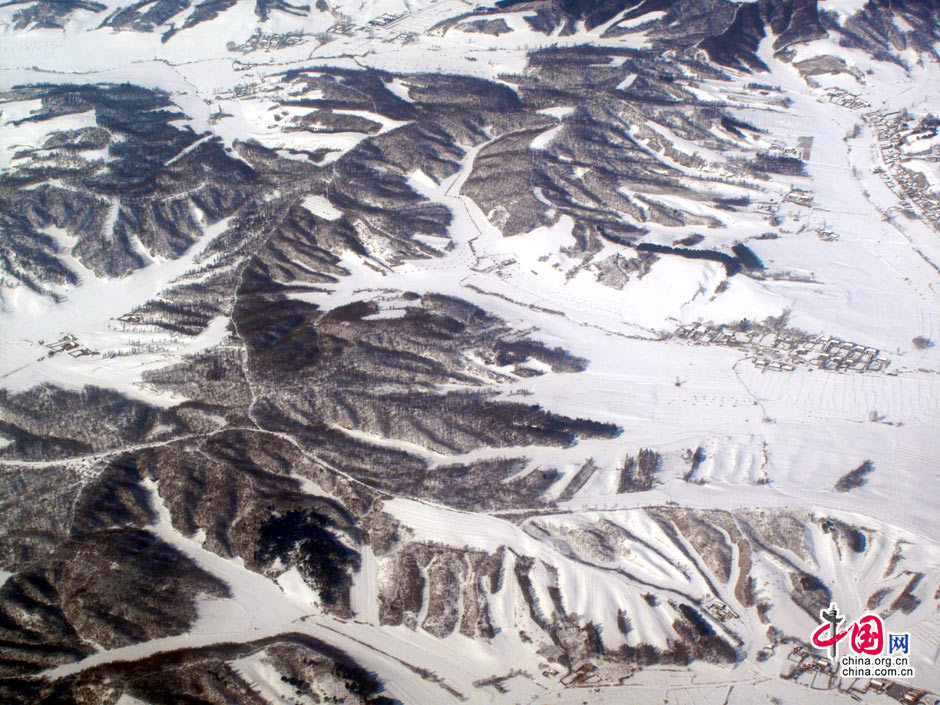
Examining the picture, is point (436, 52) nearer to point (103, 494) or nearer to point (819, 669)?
point (103, 494)

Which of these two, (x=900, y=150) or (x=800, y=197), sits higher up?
(x=900, y=150)

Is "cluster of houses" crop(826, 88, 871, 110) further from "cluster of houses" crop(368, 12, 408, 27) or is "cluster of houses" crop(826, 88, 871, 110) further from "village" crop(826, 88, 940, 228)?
"cluster of houses" crop(368, 12, 408, 27)

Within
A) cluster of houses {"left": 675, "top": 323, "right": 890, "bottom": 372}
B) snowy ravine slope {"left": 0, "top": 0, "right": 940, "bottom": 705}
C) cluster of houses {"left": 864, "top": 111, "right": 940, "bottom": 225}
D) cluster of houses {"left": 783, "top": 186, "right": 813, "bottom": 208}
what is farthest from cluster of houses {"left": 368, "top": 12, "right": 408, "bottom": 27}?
cluster of houses {"left": 675, "top": 323, "right": 890, "bottom": 372}

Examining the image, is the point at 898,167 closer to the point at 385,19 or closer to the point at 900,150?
the point at 900,150

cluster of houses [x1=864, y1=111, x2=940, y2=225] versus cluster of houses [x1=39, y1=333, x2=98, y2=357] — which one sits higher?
cluster of houses [x1=864, y1=111, x2=940, y2=225]

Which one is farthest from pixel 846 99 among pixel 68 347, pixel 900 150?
pixel 68 347

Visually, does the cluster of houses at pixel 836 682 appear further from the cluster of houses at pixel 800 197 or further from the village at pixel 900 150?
the village at pixel 900 150

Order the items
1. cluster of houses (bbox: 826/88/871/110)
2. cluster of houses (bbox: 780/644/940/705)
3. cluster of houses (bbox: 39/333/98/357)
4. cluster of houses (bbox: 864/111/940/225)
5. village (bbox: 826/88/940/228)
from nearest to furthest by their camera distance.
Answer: cluster of houses (bbox: 780/644/940/705)
cluster of houses (bbox: 39/333/98/357)
cluster of houses (bbox: 864/111/940/225)
village (bbox: 826/88/940/228)
cluster of houses (bbox: 826/88/871/110)
